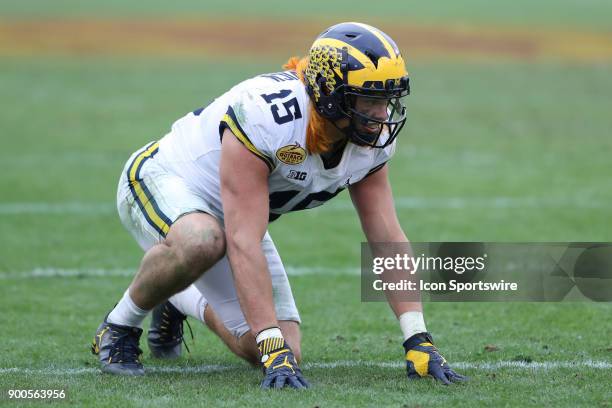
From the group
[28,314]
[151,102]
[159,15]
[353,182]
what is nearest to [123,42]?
[159,15]

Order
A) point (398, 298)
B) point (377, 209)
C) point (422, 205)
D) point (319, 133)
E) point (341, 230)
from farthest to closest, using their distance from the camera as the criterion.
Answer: point (422, 205), point (341, 230), point (377, 209), point (398, 298), point (319, 133)

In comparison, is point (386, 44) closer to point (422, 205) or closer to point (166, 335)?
point (166, 335)

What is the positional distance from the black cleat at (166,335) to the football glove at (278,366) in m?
1.10

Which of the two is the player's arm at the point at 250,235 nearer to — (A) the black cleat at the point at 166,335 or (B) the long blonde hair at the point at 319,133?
(B) the long blonde hair at the point at 319,133

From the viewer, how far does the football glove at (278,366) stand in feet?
16.0

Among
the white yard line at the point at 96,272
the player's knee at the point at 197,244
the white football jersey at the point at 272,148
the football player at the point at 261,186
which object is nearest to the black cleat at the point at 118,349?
the football player at the point at 261,186

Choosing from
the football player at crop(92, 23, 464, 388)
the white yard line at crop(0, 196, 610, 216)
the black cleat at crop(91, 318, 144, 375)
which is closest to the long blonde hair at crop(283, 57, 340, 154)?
the football player at crop(92, 23, 464, 388)

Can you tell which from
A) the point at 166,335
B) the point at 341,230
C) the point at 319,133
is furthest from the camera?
the point at 341,230

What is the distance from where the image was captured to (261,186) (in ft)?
16.4

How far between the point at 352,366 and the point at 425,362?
0.56 m

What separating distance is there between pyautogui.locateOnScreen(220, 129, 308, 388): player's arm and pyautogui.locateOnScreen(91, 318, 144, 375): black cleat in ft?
2.54

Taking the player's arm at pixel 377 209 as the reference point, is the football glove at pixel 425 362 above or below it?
below

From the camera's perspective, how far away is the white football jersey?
16.5ft

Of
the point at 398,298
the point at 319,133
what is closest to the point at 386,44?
the point at 319,133
